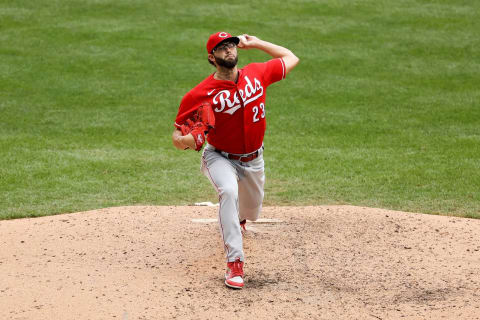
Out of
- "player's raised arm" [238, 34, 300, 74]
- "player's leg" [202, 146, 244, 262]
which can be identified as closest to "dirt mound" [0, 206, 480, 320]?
"player's leg" [202, 146, 244, 262]

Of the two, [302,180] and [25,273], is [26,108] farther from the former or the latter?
[25,273]

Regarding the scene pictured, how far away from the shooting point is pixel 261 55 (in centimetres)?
1423

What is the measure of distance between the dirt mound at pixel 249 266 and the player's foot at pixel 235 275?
9cm

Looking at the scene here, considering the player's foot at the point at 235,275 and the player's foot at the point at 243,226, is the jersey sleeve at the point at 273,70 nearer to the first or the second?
the player's foot at the point at 243,226

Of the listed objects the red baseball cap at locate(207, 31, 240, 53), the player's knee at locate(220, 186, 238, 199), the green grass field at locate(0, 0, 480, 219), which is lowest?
the green grass field at locate(0, 0, 480, 219)

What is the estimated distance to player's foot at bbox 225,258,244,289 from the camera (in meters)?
5.18

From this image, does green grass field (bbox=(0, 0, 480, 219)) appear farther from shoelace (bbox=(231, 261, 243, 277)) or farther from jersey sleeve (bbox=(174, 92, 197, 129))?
shoelace (bbox=(231, 261, 243, 277))

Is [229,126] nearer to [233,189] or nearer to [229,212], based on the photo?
[233,189]

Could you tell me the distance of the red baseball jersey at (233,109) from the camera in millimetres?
5504

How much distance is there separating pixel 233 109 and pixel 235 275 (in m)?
1.33

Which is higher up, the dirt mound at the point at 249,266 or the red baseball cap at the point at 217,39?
the red baseball cap at the point at 217,39

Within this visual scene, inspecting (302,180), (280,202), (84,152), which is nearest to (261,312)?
(280,202)

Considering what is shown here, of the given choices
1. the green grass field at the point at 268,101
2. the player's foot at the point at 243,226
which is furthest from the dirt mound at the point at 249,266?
the green grass field at the point at 268,101

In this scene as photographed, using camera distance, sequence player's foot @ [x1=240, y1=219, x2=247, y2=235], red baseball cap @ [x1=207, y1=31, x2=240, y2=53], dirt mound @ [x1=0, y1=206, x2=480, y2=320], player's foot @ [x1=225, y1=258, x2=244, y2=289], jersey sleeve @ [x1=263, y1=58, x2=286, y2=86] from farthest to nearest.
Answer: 1. player's foot @ [x1=240, y1=219, x2=247, y2=235]
2. jersey sleeve @ [x1=263, y1=58, x2=286, y2=86]
3. red baseball cap @ [x1=207, y1=31, x2=240, y2=53]
4. player's foot @ [x1=225, y1=258, x2=244, y2=289]
5. dirt mound @ [x1=0, y1=206, x2=480, y2=320]
